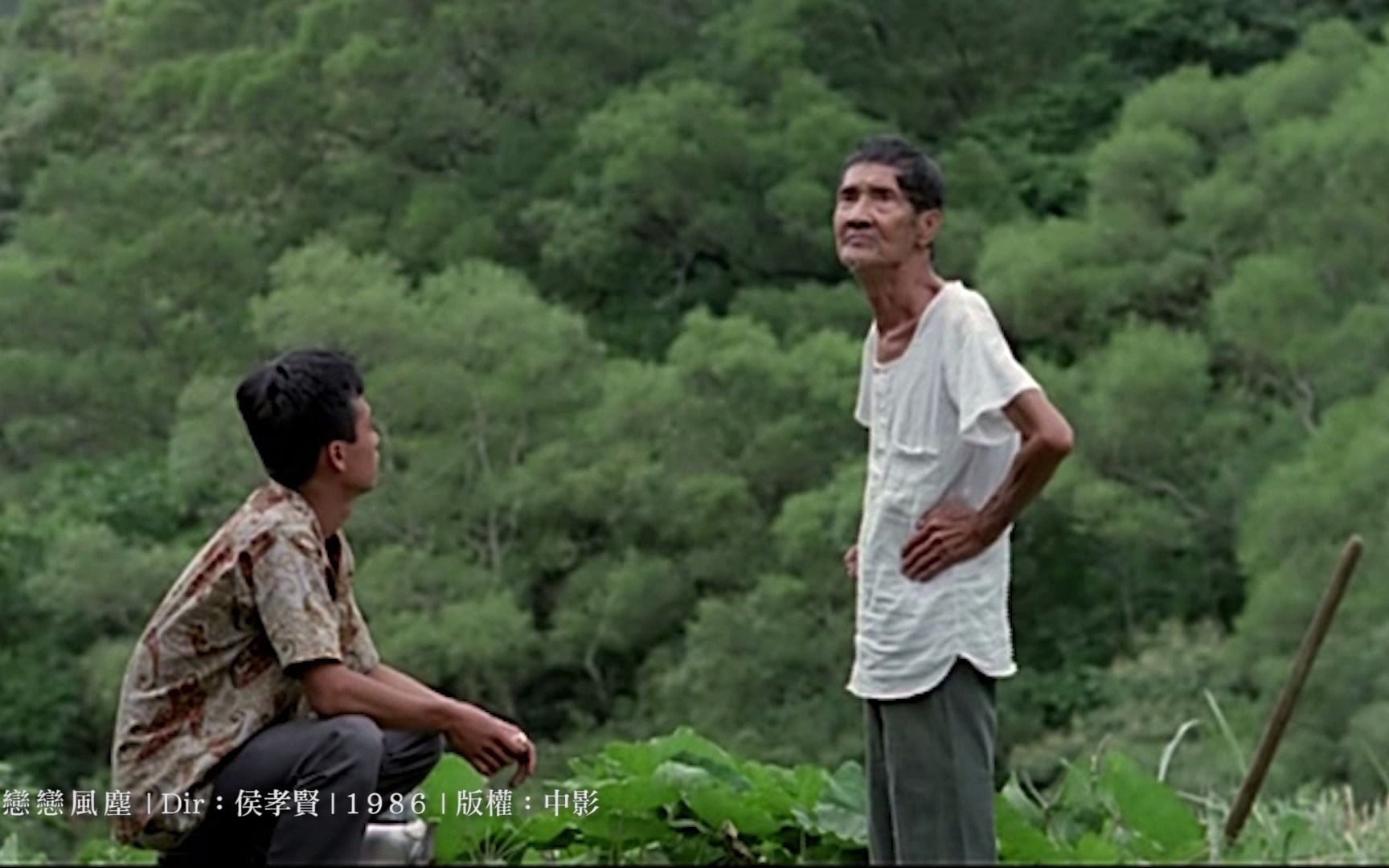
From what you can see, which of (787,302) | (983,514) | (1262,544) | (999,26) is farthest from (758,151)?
(983,514)

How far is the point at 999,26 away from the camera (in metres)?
20.3

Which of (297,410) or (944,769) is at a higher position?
(297,410)

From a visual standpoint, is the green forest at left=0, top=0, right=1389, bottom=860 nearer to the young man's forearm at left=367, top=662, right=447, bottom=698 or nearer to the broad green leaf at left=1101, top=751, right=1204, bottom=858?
the broad green leaf at left=1101, top=751, right=1204, bottom=858

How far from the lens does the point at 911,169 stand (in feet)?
7.88

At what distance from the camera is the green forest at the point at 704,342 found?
14555 millimetres

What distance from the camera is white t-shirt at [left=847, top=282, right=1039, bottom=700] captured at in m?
2.34

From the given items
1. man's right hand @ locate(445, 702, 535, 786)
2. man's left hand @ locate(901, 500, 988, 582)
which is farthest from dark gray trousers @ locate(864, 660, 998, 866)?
man's right hand @ locate(445, 702, 535, 786)

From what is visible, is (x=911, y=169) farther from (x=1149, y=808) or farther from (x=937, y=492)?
(x=1149, y=808)

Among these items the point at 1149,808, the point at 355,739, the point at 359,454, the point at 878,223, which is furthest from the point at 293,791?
the point at 1149,808

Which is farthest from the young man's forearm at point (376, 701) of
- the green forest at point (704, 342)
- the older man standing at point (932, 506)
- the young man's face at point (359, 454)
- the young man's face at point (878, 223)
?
the green forest at point (704, 342)

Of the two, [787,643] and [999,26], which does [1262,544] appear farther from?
[999,26]

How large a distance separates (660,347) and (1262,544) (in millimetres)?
6392

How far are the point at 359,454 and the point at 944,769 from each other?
0.69 meters

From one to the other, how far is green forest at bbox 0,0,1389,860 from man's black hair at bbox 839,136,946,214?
30.8ft
